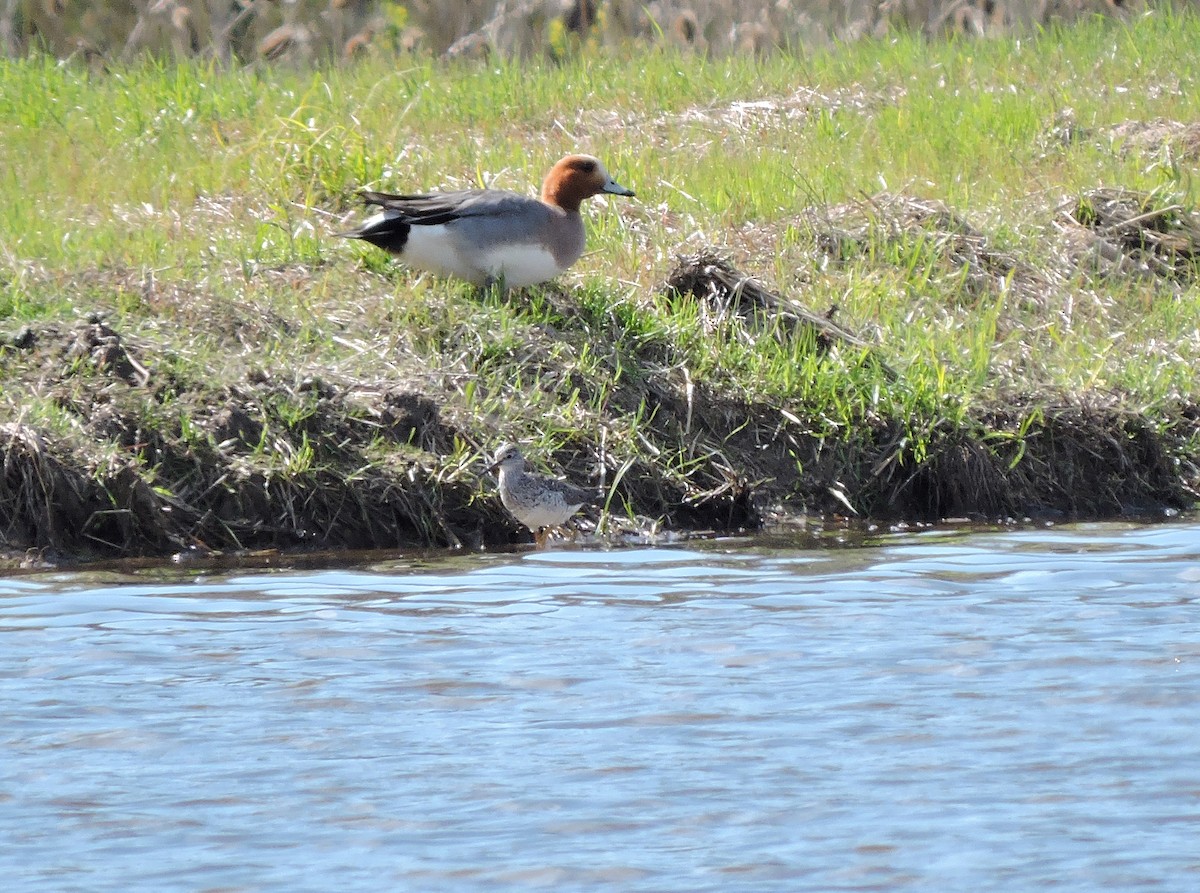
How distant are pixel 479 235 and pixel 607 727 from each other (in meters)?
3.55

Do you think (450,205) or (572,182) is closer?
(450,205)

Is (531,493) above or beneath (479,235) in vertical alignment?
beneath

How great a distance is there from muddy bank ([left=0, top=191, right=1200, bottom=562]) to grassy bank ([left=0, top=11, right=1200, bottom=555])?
13 millimetres

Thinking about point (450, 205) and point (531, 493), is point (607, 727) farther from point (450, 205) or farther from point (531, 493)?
point (450, 205)

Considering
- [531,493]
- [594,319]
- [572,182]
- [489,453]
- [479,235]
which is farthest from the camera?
[572,182]

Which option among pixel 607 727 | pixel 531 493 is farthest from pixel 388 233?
pixel 607 727

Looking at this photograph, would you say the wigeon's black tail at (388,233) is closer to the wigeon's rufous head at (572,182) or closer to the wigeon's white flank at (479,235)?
the wigeon's white flank at (479,235)

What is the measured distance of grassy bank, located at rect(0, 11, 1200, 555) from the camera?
6.84 metres

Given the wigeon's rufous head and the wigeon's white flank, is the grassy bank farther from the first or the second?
the wigeon's rufous head

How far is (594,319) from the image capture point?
7945 millimetres

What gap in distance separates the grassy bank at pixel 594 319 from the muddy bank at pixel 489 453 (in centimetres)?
1

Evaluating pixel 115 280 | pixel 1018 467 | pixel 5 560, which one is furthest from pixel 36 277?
pixel 1018 467

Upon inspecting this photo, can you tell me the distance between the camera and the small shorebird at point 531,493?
6625 mm

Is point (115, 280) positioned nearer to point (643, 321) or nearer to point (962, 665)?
point (643, 321)
